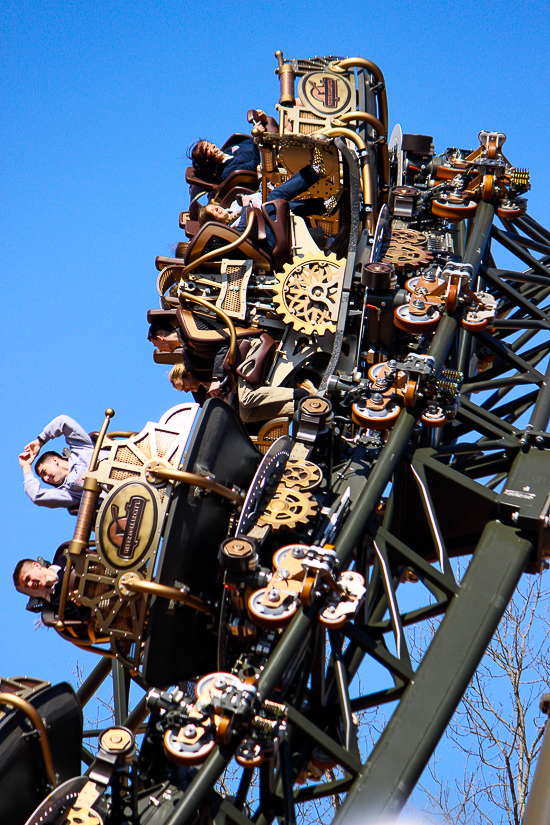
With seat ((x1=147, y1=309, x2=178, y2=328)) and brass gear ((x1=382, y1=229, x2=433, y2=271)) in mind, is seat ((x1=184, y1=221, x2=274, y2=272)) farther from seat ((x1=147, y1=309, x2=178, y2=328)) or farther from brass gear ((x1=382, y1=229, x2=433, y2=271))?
seat ((x1=147, y1=309, x2=178, y2=328))

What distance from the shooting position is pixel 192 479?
25.6ft

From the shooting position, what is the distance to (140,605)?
26.2 feet

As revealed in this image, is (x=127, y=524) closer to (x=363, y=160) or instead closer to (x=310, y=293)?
(x=310, y=293)

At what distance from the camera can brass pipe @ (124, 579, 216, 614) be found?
7.63 meters

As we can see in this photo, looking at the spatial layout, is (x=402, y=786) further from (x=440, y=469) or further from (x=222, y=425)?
(x=222, y=425)

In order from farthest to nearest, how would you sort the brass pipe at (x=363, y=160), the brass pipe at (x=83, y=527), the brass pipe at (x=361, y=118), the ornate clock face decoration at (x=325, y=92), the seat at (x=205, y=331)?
the ornate clock face decoration at (x=325, y=92) → the brass pipe at (x=361, y=118) → the brass pipe at (x=363, y=160) → the seat at (x=205, y=331) → the brass pipe at (x=83, y=527)

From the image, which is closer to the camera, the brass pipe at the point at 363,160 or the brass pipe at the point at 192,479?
the brass pipe at the point at 192,479

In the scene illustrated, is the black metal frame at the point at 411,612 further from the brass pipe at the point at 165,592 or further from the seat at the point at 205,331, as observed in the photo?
the seat at the point at 205,331

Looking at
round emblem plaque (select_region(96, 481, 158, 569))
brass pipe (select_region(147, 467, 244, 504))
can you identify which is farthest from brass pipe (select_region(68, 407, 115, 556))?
brass pipe (select_region(147, 467, 244, 504))

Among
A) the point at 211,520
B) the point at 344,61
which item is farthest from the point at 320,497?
the point at 344,61

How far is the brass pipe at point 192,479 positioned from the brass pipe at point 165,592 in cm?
80

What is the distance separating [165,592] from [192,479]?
0.87m

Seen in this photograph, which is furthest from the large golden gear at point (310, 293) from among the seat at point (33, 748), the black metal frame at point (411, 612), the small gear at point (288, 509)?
the seat at point (33, 748)

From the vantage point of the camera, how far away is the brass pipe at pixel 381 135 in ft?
41.0
